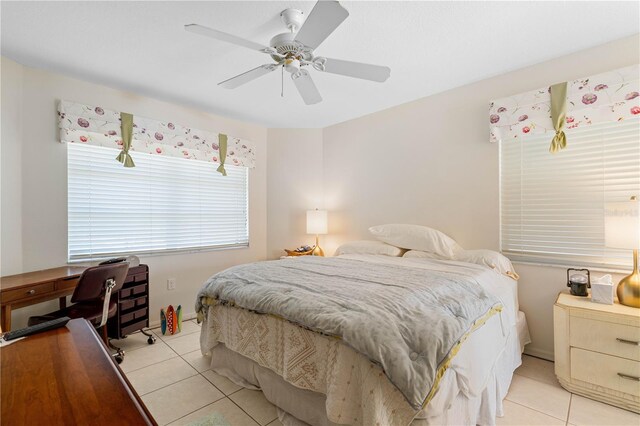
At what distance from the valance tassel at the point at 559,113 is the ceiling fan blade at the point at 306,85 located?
1.95 meters

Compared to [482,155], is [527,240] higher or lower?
lower

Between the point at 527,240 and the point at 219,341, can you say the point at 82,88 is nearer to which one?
the point at 219,341

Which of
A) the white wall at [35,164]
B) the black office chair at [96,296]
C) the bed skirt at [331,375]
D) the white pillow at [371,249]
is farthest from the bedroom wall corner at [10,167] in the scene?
the white pillow at [371,249]

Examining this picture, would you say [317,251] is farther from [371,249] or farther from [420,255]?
[420,255]

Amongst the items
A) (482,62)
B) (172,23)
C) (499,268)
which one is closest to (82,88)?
(172,23)

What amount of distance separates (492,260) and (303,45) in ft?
7.18

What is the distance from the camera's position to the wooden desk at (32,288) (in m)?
1.88

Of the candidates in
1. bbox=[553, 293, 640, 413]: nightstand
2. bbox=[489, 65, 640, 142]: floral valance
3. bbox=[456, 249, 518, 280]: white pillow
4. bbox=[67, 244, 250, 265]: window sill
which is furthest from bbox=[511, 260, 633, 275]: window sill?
bbox=[67, 244, 250, 265]: window sill

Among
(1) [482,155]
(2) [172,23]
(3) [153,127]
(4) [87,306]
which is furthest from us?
(3) [153,127]

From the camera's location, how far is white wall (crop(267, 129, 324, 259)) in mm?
4219

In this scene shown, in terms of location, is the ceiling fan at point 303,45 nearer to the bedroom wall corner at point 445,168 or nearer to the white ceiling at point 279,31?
the white ceiling at point 279,31

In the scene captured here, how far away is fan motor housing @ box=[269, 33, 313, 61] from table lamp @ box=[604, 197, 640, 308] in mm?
2240

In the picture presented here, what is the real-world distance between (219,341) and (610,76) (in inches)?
140

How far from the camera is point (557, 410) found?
1771 mm
